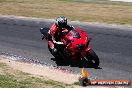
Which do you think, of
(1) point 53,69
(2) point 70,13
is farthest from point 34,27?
(1) point 53,69

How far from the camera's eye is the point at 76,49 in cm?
1466

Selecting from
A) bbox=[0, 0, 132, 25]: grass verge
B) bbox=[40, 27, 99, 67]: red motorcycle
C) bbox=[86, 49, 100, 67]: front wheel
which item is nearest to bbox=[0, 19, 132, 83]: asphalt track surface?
bbox=[86, 49, 100, 67]: front wheel

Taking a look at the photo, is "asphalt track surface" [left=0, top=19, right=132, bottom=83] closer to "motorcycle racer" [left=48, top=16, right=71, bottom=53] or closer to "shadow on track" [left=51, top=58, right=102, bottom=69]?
"shadow on track" [left=51, top=58, right=102, bottom=69]

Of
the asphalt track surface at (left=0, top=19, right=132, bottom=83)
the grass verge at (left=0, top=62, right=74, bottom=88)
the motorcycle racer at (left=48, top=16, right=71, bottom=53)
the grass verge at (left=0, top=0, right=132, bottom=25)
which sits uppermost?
the motorcycle racer at (left=48, top=16, right=71, bottom=53)

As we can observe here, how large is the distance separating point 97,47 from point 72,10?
17958 mm

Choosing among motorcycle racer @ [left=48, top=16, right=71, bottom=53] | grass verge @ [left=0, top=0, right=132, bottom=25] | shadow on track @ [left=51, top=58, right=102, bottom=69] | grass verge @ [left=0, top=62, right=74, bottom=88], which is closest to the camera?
grass verge @ [left=0, top=62, right=74, bottom=88]

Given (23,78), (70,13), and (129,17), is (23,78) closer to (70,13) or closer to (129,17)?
(129,17)

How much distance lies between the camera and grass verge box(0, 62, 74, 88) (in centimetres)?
1145

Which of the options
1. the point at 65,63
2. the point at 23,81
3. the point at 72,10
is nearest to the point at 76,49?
the point at 65,63

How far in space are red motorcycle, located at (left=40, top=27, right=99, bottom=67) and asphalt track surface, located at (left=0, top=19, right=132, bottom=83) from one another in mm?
428

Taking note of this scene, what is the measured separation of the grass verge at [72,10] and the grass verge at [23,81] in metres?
16.7

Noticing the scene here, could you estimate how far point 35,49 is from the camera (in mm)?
17750

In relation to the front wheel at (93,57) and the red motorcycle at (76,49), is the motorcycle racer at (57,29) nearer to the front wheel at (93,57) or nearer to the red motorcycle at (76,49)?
the red motorcycle at (76,49)

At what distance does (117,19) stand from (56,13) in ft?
19.7
